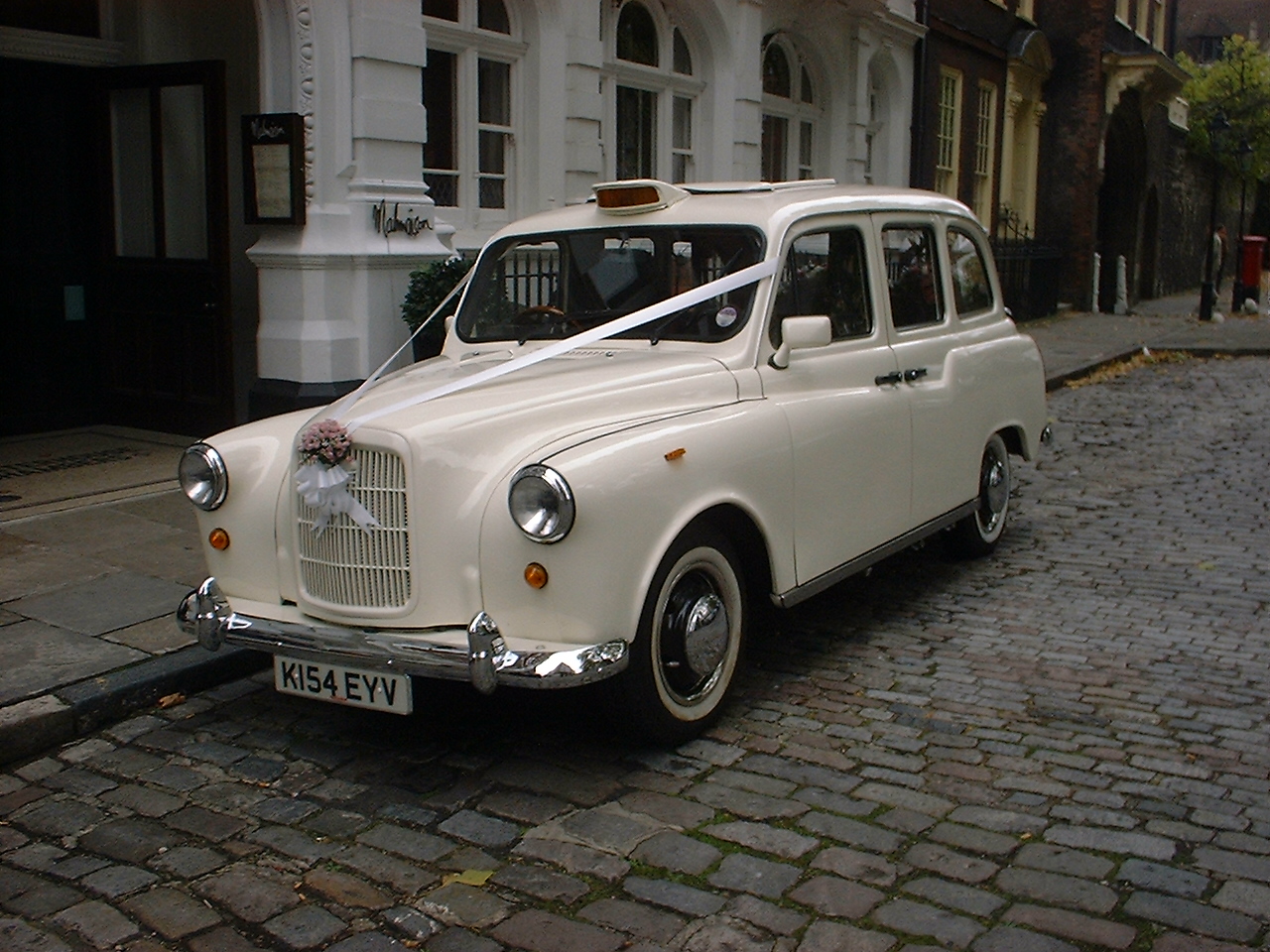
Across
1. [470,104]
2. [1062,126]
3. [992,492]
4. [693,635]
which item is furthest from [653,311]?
[1062,126]

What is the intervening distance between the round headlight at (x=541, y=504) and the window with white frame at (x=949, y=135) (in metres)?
18.3

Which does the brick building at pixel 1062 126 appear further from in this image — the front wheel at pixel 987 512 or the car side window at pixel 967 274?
the front wheel at pixel 987 512

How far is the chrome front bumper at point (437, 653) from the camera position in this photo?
155 inches

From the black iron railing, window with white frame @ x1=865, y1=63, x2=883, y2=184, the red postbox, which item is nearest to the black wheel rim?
window with white frame @ x1=865, y1=63, x2=883, y2=184

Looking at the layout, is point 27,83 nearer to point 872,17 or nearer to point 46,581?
point 46,581

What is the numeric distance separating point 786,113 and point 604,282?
488 inches

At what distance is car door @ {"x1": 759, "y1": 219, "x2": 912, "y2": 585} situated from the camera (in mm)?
5098

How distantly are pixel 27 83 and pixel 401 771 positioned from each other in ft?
25.3

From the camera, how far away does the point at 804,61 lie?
57.5 ft

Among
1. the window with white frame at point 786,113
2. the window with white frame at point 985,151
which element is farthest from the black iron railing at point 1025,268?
the window with white frame at point 786,113

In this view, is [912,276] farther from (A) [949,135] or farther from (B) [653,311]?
(A) [949,135]

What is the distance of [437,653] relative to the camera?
4023 mm

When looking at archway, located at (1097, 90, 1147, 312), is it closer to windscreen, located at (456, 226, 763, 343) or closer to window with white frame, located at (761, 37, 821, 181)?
window with white frame, located at (761, 37, 821, 181)

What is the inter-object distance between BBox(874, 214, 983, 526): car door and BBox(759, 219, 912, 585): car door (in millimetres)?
141
